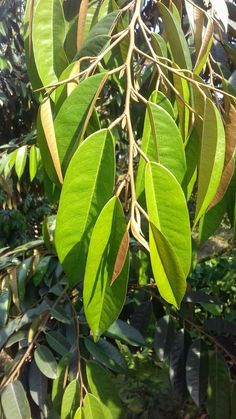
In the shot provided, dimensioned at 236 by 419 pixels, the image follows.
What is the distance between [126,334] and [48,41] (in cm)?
64

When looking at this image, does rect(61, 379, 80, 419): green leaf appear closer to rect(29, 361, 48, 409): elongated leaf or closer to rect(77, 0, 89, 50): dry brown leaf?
rect(29, 361, 48, 409): elongated leaf

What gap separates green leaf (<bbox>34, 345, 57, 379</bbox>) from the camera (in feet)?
2.78

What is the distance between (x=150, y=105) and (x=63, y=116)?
97mm

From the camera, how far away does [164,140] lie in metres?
0.45

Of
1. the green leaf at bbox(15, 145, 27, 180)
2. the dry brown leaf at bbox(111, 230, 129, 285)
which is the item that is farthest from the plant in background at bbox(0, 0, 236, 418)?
the green leaf at bbox(15, 145, 27, 180)

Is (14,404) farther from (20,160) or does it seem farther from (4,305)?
(20,160)

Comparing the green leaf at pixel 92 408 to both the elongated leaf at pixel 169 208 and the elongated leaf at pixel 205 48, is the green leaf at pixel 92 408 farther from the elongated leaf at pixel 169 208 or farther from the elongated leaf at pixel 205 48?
the elongated leaf at pixel 205 48

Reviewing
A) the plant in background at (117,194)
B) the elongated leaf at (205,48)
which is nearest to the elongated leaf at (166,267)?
the plant in background at (117,194)

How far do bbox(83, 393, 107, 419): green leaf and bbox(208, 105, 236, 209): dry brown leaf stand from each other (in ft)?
1.35

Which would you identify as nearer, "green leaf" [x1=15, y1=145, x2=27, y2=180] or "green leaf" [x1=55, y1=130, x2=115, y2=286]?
"green leaf" [x1=55, y1=130, x2=115, y2=286]

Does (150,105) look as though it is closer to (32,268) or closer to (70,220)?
(70,220)

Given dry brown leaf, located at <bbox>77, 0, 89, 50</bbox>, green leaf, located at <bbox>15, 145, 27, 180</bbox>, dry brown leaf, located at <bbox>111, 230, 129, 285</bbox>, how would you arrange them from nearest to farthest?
dry brown leaf, located at <bbox>111, 230, 129, 285</bbox> < dry brown leaf, located at <bbox>77, 0, 89, 50</bbox> < green leaf, located at <bbox>15, 145, 27, 180</bbox>

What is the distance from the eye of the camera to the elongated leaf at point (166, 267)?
0.37 m

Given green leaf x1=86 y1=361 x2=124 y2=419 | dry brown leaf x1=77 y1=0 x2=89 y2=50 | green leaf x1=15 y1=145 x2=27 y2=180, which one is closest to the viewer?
dry brown leaf x1=77 y1=0 x2=89 y2=50
